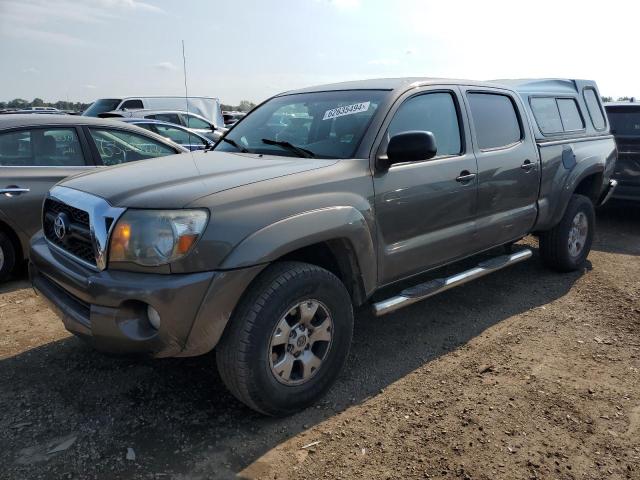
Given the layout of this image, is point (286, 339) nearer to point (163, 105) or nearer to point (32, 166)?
point (32, 166)

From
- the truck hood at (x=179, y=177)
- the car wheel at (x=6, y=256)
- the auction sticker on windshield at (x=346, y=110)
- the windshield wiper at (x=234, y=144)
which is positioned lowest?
the car wheel at (x=6, y=256)

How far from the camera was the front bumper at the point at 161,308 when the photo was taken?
2.40m

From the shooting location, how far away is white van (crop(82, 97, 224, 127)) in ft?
51.3

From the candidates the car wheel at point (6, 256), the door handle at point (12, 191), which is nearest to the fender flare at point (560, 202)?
the door handle at point (12, 191)

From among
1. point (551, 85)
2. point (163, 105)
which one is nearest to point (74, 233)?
point (551, 85)

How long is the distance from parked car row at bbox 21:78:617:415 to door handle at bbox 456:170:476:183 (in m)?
0.01

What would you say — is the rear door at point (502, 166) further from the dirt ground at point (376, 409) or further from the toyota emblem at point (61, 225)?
the toyota emblem at point (61, 225)

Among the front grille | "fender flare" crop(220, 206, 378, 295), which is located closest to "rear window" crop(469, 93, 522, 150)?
"fender flare" crop(220, 206, 378, 295)

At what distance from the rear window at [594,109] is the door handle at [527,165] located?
6.00ft

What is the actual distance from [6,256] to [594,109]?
623 centimetres

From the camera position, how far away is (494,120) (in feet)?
14.1

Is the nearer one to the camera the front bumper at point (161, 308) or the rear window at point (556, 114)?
the front bumper at point (161, 308)

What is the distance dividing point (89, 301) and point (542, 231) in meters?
4.13

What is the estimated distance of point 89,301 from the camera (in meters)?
2.56
